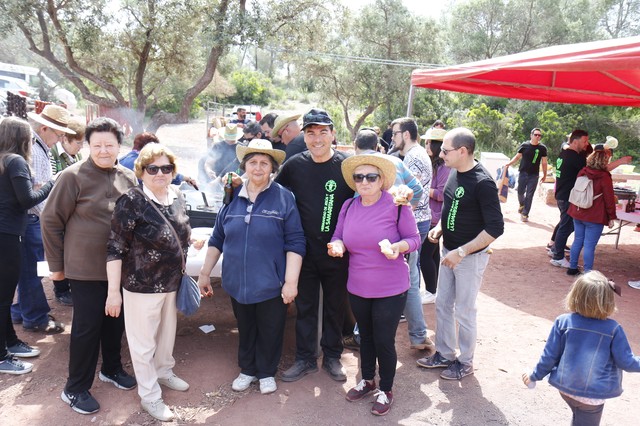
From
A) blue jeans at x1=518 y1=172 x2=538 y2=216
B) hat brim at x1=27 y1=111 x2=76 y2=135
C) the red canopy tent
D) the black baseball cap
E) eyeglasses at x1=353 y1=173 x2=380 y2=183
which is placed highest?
the red canopy tent

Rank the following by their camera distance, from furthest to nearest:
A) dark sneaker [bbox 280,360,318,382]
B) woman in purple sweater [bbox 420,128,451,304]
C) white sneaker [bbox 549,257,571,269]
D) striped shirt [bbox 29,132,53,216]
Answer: white sneaker [bbox 549,257,571,269] < woman in purple sweater [bbox 420,128,451,304] < striped shirt [bbox 29,132,53,216] < dark sneaker [bbox 280,360,318,382]

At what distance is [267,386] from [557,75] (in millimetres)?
7269

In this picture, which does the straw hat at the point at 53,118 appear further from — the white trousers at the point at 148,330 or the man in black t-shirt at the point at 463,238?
the man in black t-shirt at the point at 463,238

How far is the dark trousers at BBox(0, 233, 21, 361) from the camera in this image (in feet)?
10.6

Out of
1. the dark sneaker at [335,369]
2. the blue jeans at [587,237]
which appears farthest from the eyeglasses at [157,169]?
the blue jeans at [587,237]

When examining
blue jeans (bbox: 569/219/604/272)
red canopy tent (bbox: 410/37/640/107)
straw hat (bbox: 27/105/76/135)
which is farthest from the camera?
blue jeans (bbox: 569/219/604/272)

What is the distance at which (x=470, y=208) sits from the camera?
3.26 meters

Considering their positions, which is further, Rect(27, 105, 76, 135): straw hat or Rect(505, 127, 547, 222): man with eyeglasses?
Rect(505, 127, 547, 222): man with eyeglasses

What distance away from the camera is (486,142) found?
2041 centimetres

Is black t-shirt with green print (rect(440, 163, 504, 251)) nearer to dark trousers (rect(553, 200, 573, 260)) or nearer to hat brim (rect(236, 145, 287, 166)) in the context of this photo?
hat brim (rect(236, 145, 287, 166))

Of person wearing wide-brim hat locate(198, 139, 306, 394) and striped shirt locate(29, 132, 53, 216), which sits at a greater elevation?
striped shirt locate(29, 132, 53, 216)

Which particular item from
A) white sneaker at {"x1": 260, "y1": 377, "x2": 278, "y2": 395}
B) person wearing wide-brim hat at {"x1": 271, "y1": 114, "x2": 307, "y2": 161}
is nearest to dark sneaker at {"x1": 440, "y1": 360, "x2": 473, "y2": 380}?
white sneaker at {"x1": 260, "y1": 377, "x2": 278, "y2": 395}

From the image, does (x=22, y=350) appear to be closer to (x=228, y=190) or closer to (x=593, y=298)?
(x=228, y=190)

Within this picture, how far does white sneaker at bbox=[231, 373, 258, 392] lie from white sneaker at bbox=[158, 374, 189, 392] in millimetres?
326
